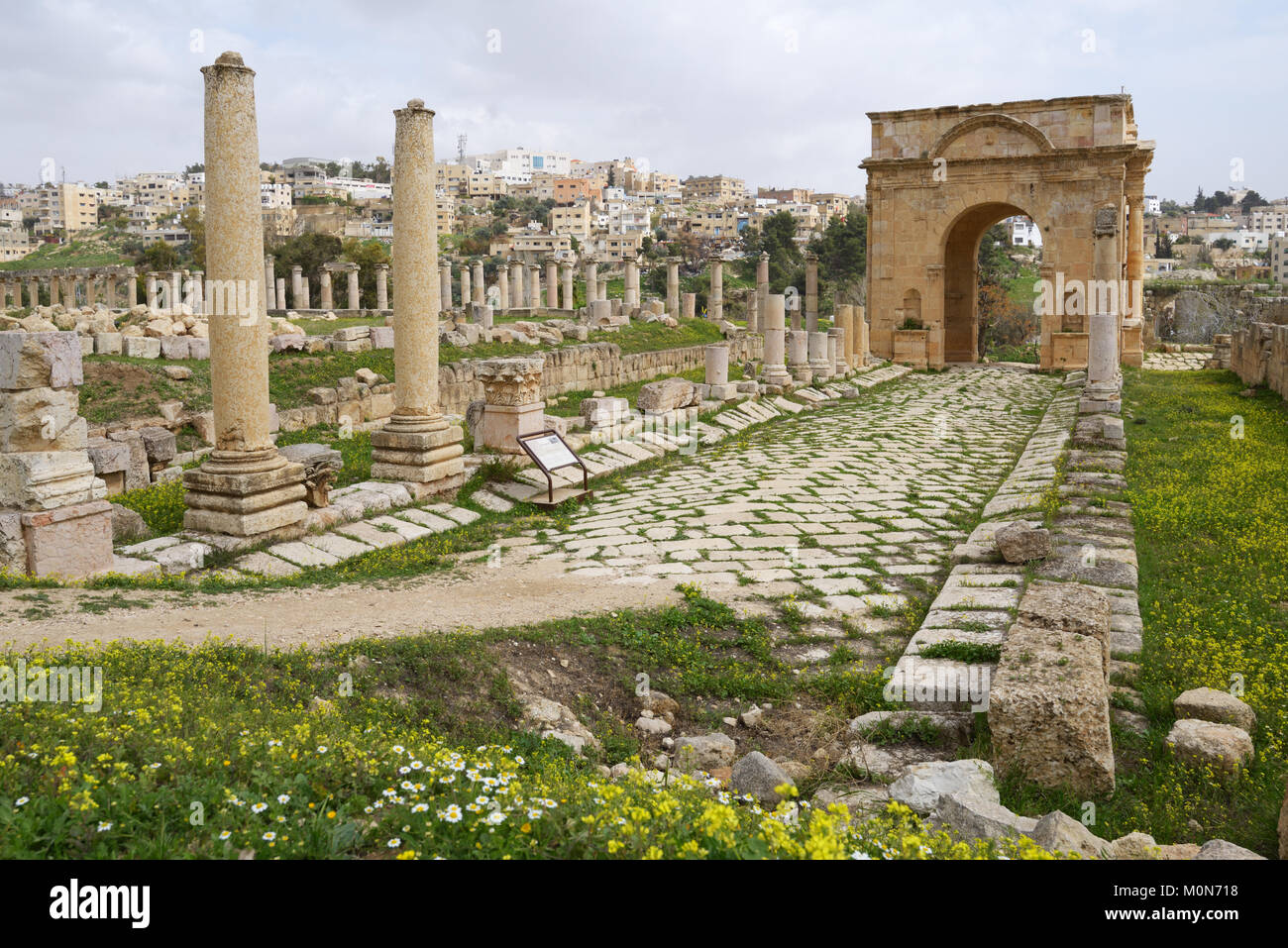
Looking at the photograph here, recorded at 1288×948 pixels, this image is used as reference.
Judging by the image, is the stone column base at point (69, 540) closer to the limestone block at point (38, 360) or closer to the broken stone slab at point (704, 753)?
the limestone block at point (38, 360)

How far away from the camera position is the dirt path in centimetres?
560

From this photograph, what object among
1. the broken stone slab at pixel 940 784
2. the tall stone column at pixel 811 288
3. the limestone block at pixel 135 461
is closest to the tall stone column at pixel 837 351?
the tall stone column at pixel 811 288

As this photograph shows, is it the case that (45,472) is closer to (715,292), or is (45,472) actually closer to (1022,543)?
(1022,543)

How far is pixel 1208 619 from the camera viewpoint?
573 cm

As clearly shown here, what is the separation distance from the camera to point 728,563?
7.68 meters

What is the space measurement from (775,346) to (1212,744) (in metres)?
15.8

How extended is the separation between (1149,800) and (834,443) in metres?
9.93

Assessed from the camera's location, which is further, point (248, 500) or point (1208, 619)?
point (248, 500)

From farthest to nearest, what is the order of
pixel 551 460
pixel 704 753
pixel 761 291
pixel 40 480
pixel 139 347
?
pixel 761 291 < pixel 139 347 < pixel 551 460 < pixel 40 480 < pixel 704 753

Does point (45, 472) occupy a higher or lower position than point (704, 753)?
higher

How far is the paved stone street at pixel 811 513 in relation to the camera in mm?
7395

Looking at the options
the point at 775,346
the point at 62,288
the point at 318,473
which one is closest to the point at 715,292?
the point at 775,346

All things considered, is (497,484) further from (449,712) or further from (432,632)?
(449,712)

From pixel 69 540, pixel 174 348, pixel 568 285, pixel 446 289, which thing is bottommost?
pixel 69 540
